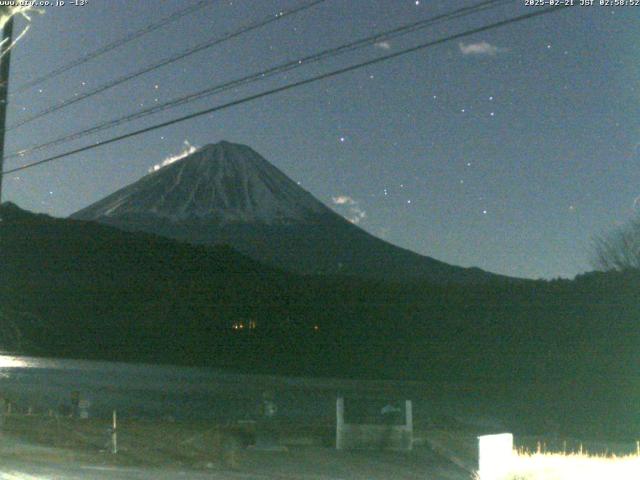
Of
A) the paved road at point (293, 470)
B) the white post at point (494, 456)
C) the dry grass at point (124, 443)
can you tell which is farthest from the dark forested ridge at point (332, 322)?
the white post at point (494, 456)

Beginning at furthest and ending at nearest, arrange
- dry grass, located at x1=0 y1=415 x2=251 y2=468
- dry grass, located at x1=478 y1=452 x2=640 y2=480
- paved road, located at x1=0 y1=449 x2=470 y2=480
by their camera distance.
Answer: dry grass, located at x1=0 y1=415 x2=251 y2=468, dry grass, located at x1=478 y1=452 x2=640 y2=480, paved road, located at x1=0 y1=449 x2=470 y2=480

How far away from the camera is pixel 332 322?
88250 millimetres

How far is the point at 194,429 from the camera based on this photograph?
2098 centimetres

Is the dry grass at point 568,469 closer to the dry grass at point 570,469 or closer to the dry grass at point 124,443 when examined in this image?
the dry grass at point 570,469

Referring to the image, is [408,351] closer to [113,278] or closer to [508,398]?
[508,398]

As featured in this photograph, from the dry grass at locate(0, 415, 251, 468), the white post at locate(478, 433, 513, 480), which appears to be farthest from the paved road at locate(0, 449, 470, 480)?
the white post at locate(478, 433, 513, 480)

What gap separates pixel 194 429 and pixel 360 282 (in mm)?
85596

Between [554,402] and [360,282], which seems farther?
[360,282]

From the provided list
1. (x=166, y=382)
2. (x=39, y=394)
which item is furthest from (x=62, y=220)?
(x=39, y=394)

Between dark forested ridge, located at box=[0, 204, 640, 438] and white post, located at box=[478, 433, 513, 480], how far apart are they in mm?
17203

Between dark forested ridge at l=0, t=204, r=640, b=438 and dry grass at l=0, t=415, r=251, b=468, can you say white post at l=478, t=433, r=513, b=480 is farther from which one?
dark forested ridge at l=0, t=204, r=640, b=438

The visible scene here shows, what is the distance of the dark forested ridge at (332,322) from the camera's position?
190ft

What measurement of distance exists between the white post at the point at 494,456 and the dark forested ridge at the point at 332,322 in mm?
17203

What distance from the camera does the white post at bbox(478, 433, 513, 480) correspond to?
43.5 feet
